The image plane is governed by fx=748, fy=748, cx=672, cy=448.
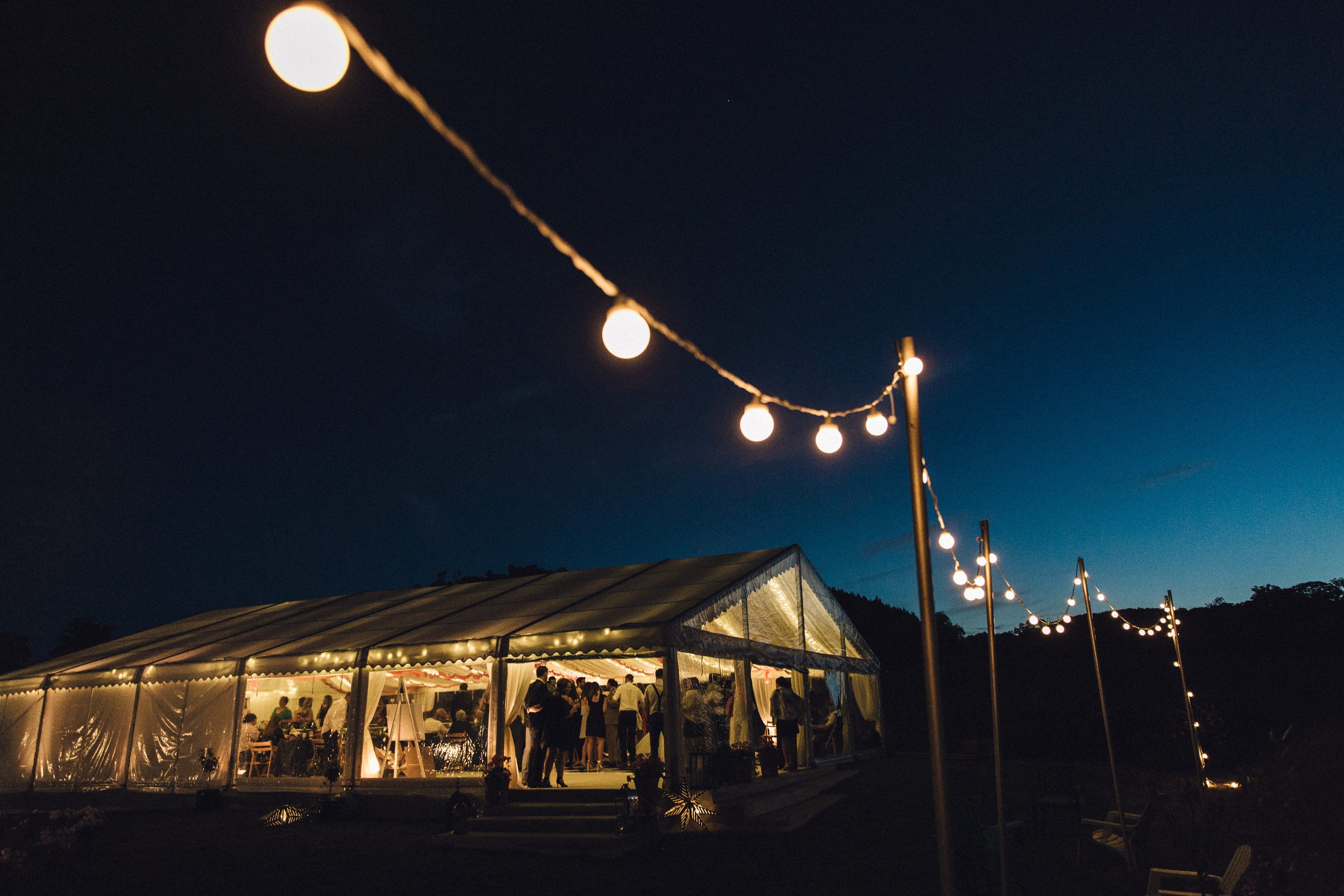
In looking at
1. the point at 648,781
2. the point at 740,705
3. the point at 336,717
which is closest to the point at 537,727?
the point at 648,781

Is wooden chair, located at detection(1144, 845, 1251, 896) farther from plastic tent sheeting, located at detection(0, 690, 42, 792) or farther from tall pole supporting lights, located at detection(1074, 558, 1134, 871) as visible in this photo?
plastic tent sheeting, located at detection(0, 690, 42, 792)

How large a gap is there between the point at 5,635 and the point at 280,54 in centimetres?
5468

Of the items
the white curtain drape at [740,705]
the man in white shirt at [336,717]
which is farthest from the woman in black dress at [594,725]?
the man in white shirt at [336,717]

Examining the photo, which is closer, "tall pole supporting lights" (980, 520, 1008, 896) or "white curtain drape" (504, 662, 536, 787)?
"tall pole supporting lights" (980, 520, 1008, 896)

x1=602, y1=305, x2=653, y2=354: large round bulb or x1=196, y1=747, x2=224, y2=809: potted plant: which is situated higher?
x1=602, y1=305, x2=653, y2=354: large round bulb

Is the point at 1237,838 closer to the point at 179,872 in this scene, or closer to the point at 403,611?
the point at 179,872

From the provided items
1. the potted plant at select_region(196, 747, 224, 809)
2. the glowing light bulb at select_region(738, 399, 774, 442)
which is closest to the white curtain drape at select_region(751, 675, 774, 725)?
the potted plant at select_region(196, 747, 224, 809)

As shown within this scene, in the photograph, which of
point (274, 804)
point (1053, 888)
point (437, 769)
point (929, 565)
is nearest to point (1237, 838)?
point (1053, 888)

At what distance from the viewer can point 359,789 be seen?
10.3 metres

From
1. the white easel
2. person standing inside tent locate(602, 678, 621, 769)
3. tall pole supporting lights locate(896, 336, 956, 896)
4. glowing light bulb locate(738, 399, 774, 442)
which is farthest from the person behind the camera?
person standing inside tent locate(602, 678, 621, 769)

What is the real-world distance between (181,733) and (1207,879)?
13513 mm

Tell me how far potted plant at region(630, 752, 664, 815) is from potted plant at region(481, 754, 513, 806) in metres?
1.92

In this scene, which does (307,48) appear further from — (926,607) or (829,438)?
(829,438)

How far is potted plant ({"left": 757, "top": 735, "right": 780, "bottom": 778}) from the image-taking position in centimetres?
1088
